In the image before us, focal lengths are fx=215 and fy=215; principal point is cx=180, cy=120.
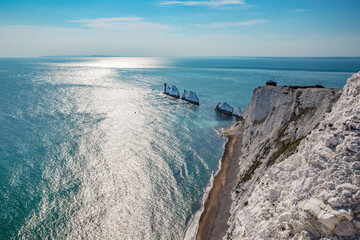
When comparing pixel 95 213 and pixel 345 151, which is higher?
pixel 345 151

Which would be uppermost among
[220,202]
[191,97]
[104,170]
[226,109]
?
[191,97]

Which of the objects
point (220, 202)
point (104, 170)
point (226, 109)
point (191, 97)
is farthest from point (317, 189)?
point (191, 97)

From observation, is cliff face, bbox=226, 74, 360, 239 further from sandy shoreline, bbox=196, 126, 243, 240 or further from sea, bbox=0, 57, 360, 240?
sea, bbox=0, 57, 360, 240

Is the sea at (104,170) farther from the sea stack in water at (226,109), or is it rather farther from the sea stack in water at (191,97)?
the sea stack in water at (191,97)

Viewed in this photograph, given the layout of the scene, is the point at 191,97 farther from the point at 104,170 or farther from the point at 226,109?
the point at 104,170

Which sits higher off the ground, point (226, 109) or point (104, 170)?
point (226, 109)

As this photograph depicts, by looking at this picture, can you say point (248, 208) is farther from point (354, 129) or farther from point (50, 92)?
point (50, 92)

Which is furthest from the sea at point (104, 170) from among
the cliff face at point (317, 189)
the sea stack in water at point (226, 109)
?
the cliff face at point (317, 189)

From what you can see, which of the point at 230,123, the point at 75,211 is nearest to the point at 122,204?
the point at 75,211
